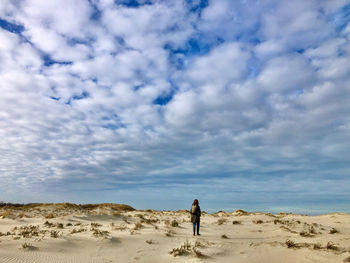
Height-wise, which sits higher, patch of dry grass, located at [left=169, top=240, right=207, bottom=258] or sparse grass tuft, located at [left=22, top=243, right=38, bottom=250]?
sparse grass tuft, located at [left=22, top=243, right=38, bottom=250]

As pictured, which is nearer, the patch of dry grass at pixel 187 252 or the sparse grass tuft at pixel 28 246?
the sparse grass tuft at pixel 28 246

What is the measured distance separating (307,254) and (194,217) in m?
6.52

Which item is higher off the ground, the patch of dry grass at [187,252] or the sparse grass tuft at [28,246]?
the sparse grass tuft at [28,246]

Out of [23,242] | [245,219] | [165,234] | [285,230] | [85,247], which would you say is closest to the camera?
[23,242]

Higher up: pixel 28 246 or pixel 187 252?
pixel 28 246

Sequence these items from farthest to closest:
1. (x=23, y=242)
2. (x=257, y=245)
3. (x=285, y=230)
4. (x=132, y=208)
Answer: (x=132, y=208) < (x=285, y=230) < (x=257, y=245) < (x=23, y=242)

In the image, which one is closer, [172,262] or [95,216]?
[172,262]

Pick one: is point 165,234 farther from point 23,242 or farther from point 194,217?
point 23,242

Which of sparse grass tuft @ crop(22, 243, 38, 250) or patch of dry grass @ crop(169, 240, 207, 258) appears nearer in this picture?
sparse grass tuft @ crop(22, 243, 38, 250)

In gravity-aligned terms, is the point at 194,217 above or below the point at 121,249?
above

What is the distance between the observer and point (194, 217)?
53.4ft

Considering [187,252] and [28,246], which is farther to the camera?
[187,252]

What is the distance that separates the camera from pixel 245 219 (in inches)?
1008

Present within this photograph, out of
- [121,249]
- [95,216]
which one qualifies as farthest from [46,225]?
[121,249]
